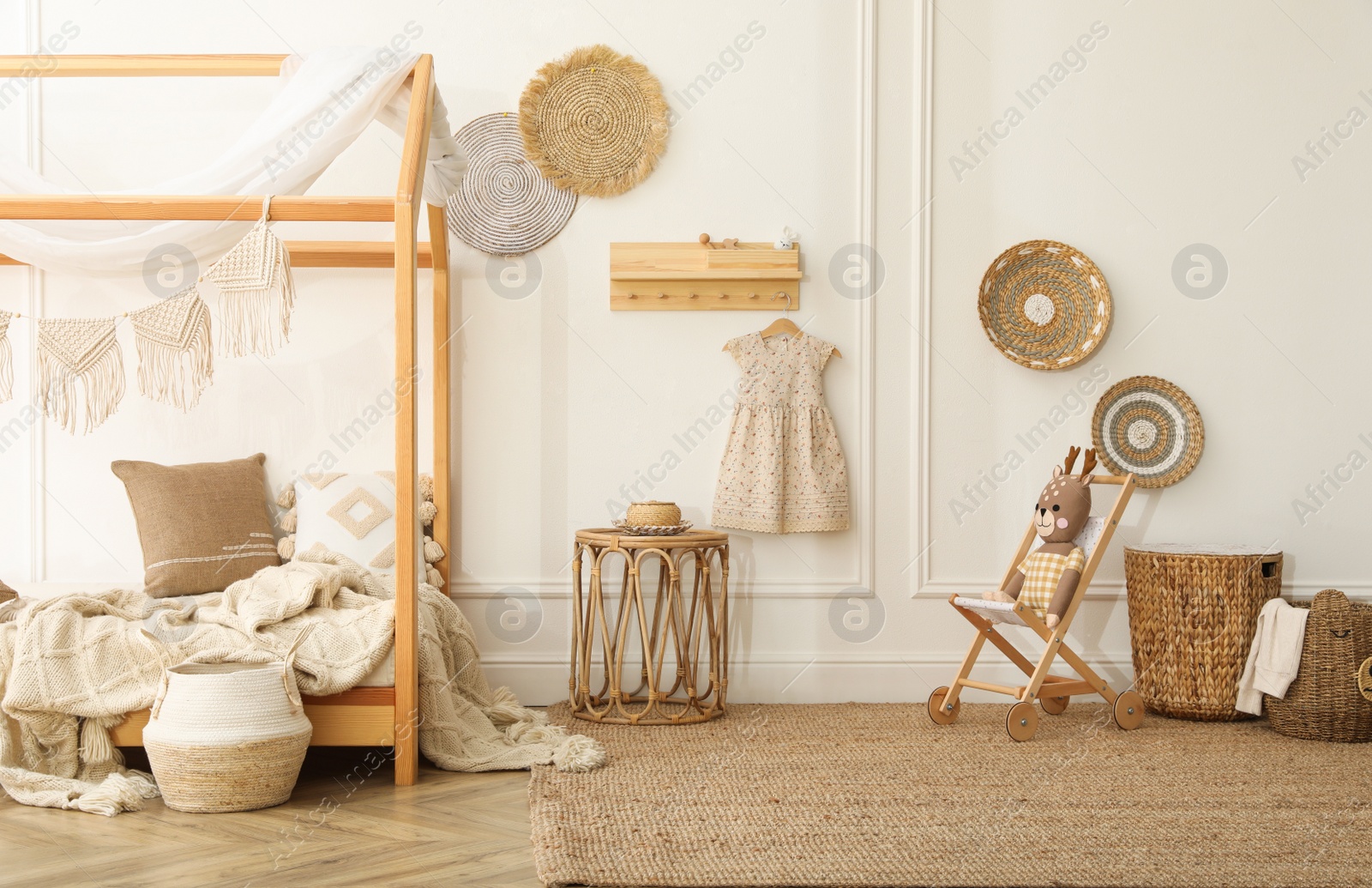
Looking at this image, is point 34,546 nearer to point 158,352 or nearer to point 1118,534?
point 158,352

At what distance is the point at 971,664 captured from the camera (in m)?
3.21

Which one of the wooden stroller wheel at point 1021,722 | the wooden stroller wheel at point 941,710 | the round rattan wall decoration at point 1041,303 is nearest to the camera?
the wooden stroller wheel at point 1021,722

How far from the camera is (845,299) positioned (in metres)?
3.63

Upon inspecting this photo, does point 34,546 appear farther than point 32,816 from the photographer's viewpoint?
Yes

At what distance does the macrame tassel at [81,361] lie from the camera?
2459 millimetres

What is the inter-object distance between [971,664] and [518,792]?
145 centimetres

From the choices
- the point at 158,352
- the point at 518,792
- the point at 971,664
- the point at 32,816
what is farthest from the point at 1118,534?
the point at 32,816

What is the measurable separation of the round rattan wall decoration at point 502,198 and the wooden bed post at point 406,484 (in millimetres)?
966

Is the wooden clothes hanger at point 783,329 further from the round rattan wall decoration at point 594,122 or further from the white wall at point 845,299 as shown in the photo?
the round rattan wall decoration at point 594,122
